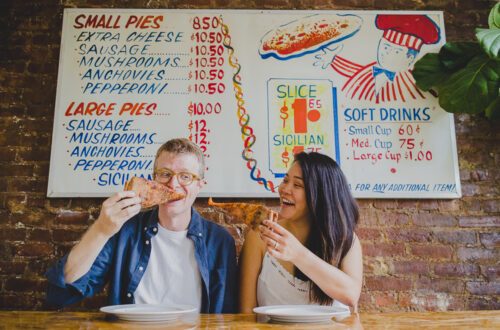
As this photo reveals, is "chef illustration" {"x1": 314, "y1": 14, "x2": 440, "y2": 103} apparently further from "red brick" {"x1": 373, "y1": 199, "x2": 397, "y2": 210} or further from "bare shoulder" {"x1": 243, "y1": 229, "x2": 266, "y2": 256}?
"bare shoulder" {"x1": 243, "y1": 229, "x2": 266, "y2": 256}

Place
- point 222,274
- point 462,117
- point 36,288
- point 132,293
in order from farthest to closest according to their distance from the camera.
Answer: point 462,117 < point 36,288 < point 222,274 < point 132,293

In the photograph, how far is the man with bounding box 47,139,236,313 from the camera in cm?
171

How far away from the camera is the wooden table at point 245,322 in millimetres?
1074

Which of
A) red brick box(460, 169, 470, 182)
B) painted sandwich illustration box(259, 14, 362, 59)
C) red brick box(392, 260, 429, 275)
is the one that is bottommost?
red brick box(392, 260, 429, 275)

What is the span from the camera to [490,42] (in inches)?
80.4

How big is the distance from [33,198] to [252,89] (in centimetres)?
157

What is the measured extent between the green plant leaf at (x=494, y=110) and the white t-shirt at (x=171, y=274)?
208 cm

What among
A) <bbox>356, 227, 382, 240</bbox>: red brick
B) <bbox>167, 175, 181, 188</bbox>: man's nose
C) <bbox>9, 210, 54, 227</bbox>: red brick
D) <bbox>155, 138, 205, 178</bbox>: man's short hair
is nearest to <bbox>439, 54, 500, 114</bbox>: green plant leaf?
<bbox>356, 227, 382, 240</bbox>: red brick

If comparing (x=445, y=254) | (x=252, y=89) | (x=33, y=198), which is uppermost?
(x=252, y=89)

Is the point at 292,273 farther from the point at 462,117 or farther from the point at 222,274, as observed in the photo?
the point at 462,117

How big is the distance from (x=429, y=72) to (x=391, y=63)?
0.25m

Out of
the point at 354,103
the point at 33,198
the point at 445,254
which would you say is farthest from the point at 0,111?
the point at 445,254

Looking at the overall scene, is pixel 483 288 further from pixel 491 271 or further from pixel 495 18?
pixel 495 18

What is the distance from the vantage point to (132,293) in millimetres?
1680
